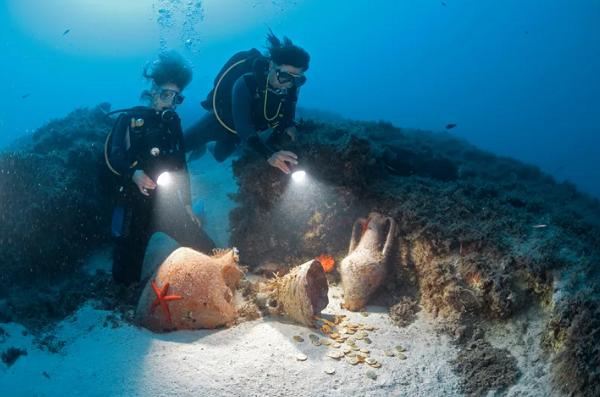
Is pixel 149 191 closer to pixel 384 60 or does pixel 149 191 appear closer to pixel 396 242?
pixel 396 242

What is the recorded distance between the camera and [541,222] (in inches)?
180

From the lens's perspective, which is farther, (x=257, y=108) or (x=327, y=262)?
(x=257, y=108)

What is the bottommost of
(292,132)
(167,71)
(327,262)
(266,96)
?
(327,262)

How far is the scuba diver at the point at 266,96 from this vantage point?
610 cm

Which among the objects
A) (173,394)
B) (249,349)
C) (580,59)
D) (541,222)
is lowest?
(173,394)

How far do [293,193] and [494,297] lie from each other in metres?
3.30

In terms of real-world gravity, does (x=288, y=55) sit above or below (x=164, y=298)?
above

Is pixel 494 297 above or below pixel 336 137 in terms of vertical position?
below

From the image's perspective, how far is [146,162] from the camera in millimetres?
5934

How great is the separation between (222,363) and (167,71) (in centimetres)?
447

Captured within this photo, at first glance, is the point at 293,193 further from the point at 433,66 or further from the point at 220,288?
the point at 433,66

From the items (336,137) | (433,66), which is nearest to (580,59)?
(433,66)

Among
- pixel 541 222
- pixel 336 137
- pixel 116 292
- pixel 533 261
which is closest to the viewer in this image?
→ pixel 533 261

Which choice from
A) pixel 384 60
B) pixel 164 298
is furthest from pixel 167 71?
pixel 384 60
